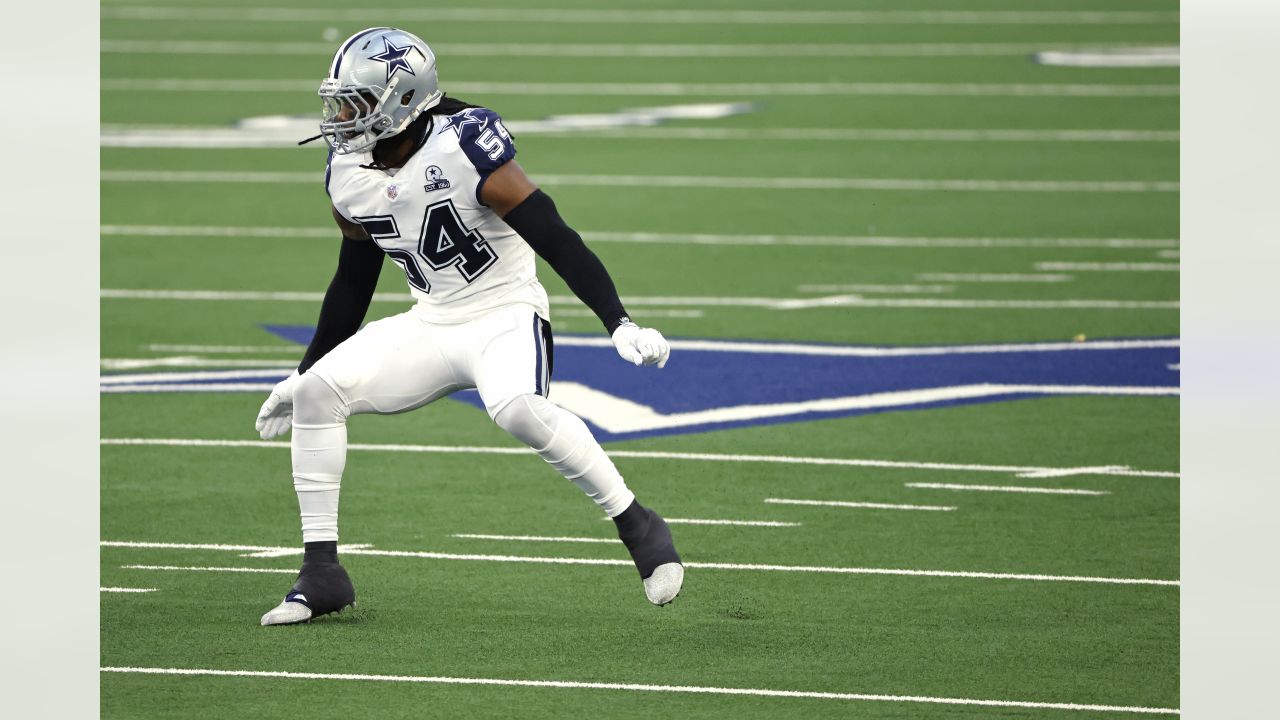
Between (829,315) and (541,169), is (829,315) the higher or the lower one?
the lower one

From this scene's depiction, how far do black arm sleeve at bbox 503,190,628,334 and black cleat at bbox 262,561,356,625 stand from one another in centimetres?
103

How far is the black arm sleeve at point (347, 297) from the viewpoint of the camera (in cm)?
547

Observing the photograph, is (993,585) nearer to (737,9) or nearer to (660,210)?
(660,210)

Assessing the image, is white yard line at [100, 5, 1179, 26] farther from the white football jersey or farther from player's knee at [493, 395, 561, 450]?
player's knee at [493, 395, 561, 450]

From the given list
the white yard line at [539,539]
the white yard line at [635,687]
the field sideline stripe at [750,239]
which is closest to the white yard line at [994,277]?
the field sideline stripe at [750,239]


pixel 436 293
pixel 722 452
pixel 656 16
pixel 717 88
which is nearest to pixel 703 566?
pixel 436 293

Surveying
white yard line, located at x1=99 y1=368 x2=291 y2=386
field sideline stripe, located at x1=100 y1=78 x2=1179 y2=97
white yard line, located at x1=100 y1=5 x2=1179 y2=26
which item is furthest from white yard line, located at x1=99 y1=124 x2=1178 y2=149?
white yard line, located at x1=99 y1=368 x2=291 y2=386

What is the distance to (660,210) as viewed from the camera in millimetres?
14219

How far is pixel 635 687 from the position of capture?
466 cm

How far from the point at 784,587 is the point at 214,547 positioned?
1.90m

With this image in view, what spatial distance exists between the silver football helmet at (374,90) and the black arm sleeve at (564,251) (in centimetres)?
41

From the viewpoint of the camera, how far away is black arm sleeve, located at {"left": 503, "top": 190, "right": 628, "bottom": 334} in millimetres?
5012
